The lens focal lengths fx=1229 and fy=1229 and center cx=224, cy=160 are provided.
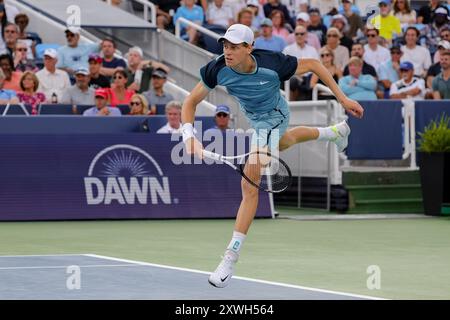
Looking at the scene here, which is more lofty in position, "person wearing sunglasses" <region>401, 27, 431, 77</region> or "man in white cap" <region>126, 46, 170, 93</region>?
"person wearing sunglasses" <region>401, 27, 431, 77</region>

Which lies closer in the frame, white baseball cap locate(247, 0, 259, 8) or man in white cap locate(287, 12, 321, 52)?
man in white cap locate(287, 12, 321, 52)

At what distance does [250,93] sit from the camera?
9914 mm

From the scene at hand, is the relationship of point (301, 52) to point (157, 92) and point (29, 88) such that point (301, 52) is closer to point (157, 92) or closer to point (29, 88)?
point (157, 92)

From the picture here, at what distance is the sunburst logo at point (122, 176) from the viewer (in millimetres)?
15984

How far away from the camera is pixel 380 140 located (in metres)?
17.9

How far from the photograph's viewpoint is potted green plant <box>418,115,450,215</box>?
1733 centimetres

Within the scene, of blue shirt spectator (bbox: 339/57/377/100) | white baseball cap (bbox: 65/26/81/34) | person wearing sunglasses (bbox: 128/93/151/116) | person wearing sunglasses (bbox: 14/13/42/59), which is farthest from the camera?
person wearing sunglasses (bbox: 14/13/42/59)

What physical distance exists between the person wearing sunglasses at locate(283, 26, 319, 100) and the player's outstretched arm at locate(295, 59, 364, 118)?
31.6 ft

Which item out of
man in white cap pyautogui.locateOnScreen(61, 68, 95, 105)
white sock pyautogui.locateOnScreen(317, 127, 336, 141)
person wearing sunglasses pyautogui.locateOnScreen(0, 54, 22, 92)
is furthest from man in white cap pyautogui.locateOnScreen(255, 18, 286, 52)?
white sock pyautogui.locateOnScreen(317, 127, 336, 141)

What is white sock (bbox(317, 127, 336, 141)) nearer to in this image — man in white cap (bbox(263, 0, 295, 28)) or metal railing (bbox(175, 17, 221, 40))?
metal railing (bbox(175, 17, 221, 40))

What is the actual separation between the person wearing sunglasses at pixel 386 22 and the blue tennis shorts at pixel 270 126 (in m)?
11.9

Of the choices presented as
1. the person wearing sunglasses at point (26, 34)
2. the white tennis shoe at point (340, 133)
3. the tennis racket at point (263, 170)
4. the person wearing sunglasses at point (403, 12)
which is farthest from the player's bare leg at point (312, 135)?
the person wearing sunglasses at point (403, 12)

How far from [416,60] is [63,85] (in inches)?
267

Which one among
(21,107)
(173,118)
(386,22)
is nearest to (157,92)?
(173,118)
